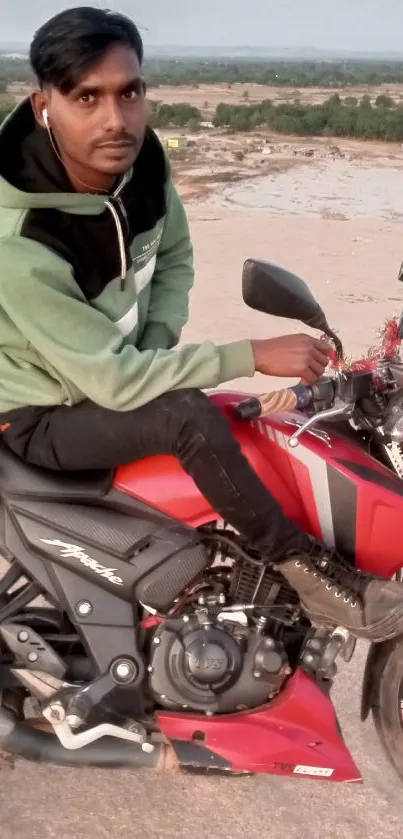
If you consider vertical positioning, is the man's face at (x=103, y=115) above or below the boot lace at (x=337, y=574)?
above

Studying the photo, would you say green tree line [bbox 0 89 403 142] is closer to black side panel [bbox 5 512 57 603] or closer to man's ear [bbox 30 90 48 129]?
man's ear [bbox 30 90 48 129]

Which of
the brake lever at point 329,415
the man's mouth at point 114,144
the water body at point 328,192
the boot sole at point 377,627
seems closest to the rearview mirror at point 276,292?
the brake lever at point 329,415

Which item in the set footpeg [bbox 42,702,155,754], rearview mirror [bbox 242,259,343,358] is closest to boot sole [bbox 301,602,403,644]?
footpeg [bbox 42,702,155,754]

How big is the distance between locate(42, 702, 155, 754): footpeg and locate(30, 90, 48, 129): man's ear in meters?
1.62

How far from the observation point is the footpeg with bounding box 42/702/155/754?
2.60 meters

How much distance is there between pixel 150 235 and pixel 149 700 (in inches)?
53.7

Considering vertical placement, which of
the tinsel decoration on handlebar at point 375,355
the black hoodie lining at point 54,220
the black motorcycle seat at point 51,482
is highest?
the black hoodie lining at point 54,220

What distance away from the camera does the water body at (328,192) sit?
12.8 m

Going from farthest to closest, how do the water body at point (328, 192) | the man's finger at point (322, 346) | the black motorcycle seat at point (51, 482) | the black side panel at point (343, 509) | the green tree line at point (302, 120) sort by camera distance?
the green tree line at point (302, 120)
the water body at point (328, 192)
the black motorcycle seat at point (51, 482)
the black side panel at point (343, 509)
the man's finger at point (322, 346)

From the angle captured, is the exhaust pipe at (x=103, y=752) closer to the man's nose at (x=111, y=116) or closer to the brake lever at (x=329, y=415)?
the brake lever at (x=329, y=415)

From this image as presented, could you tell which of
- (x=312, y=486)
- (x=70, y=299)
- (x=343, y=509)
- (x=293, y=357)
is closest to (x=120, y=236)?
(x=70, y=299)

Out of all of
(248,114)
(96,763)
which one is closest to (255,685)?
(96,763)

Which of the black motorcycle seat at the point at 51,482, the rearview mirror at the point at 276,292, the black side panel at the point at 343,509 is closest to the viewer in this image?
the rearview mirror at the point at 276,292

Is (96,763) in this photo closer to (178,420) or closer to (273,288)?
(178,420)
